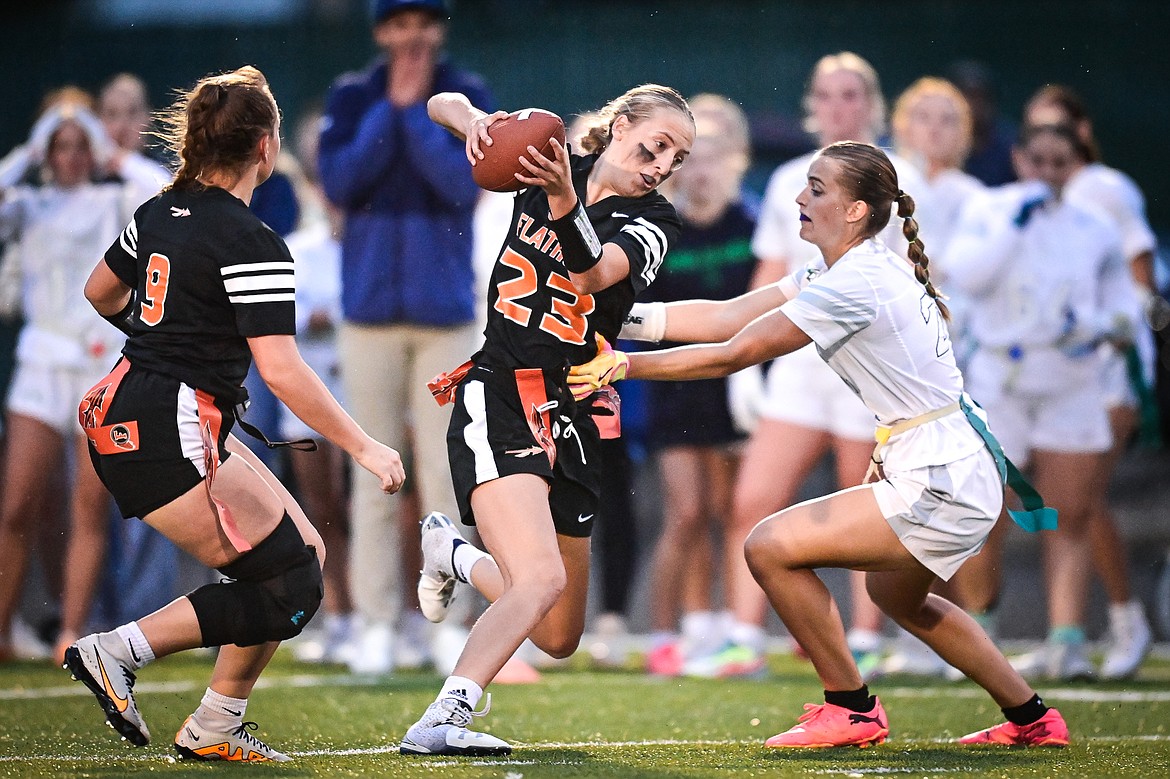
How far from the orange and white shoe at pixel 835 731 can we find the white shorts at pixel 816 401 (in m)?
2.09

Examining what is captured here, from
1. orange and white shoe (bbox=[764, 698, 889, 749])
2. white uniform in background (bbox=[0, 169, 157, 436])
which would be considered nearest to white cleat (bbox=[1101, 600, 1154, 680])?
orange and white shoe (bbox=[764, 698, 889, 749])

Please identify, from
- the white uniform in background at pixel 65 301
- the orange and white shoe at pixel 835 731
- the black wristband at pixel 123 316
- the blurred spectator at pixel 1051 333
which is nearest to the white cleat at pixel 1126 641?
the blurred spectator at pixel 1051 333

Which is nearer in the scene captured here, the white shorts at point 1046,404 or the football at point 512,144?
the football at point 512,144

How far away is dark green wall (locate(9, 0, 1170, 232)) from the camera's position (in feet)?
37.3

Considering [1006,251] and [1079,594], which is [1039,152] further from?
[1079,594]

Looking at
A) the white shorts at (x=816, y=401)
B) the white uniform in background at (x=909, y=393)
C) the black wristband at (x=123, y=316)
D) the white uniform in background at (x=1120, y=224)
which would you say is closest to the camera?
the black wristband at (x=123, y=316)

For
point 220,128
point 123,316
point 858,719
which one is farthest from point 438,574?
point 220,128

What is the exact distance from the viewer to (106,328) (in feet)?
23.2

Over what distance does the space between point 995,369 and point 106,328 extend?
12.5 ft

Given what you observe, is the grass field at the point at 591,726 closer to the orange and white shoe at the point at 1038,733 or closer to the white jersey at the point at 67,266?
the orange and white shoe at the point at 1038,733

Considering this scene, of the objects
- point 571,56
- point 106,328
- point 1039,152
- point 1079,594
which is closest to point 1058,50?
point 571,56

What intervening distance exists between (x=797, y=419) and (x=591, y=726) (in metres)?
1.97

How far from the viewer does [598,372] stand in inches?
171

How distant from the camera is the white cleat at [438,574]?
475 centimetres
